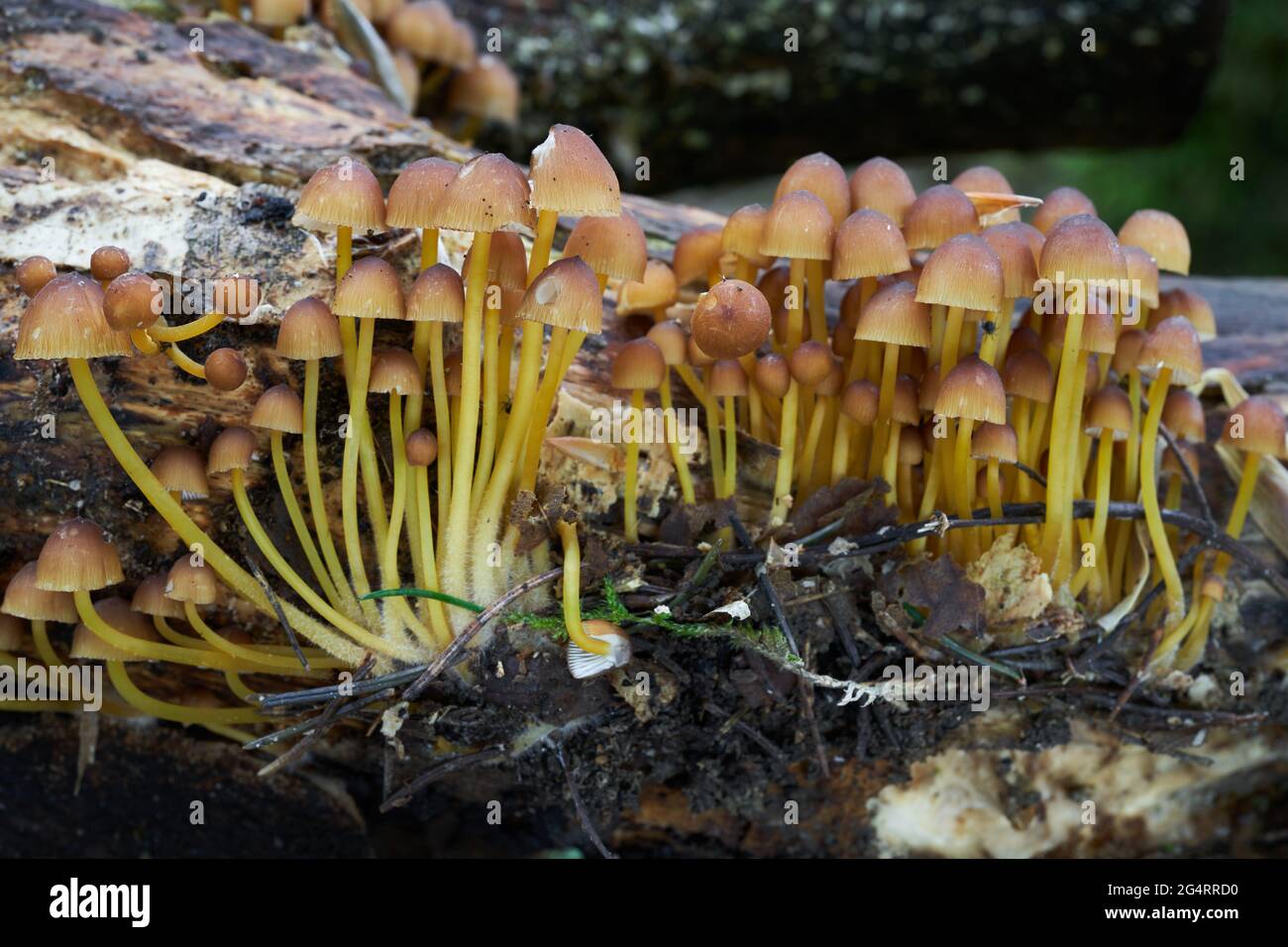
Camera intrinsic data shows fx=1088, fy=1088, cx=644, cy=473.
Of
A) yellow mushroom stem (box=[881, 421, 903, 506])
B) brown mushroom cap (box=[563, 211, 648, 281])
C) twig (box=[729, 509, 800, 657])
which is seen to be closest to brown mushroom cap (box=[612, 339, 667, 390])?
brown mushroom cap (box=[563, 211, 648, 281])

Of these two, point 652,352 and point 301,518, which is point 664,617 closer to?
point 652,352

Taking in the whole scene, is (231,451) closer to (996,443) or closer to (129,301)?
(129,301)

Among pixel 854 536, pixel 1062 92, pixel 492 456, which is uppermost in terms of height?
pixel 1062 92

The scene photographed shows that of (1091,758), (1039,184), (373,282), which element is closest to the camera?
(373,282)

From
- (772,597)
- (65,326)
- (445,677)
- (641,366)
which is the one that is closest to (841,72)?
(641,366)

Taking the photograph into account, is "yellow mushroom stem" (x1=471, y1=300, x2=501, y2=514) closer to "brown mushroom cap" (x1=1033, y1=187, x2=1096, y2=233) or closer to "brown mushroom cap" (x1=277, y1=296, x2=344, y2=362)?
"brown mushroom cap" (x1=277, y1=296, x2=344, y2=362)

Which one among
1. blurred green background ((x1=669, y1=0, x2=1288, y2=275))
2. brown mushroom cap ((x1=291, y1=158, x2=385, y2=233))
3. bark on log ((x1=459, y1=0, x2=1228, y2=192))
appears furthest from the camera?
blurred green background ((x1=669, y1=0, x2=1288, y2=275))
